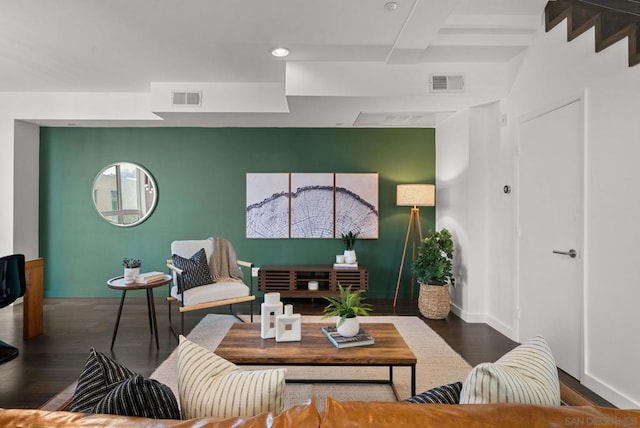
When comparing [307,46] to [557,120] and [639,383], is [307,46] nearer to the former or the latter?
[557,120]

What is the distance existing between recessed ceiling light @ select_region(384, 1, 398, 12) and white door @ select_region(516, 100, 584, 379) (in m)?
1.51

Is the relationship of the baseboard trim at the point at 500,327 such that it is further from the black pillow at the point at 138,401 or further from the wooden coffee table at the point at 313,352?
the black pillow at the point at 138,401

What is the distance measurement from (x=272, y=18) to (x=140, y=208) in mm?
3399

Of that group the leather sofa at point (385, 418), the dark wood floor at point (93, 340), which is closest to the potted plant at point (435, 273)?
the dark wood floor at point (93, 340)

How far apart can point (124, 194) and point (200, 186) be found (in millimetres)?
1063

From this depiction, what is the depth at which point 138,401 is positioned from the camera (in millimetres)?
867

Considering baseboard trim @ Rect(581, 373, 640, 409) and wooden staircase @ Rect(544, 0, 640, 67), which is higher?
wooden staircase @ Rect(544, 0, 640, 67)

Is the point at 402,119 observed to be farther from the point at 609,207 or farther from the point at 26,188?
the point at 26,188

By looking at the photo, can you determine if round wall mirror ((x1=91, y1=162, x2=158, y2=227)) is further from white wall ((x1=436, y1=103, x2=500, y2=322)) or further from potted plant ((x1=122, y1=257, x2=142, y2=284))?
white wall ((x1=436, y1=103, x2=500, y2=322))

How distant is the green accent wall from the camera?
481 centimetres

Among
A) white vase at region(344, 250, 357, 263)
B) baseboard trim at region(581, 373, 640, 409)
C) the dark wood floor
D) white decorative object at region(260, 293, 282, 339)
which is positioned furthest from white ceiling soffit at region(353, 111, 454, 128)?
baseboard trim at region(581, 373, 640, 409)

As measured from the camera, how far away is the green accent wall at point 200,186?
4.81 metres

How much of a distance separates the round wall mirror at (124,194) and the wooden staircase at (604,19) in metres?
4.83

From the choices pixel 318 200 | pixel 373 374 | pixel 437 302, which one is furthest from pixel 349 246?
pixel 373 374
